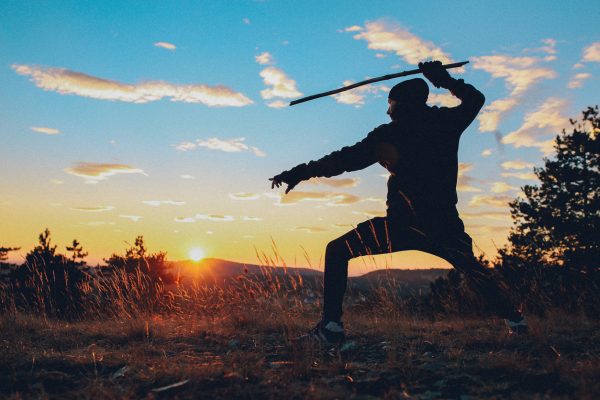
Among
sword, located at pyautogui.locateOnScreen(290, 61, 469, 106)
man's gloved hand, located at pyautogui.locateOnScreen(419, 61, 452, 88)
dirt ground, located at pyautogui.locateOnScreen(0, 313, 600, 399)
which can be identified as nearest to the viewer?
dirt ground, located at pyautogui.locateOnScreen(0, 313, 600, 399)

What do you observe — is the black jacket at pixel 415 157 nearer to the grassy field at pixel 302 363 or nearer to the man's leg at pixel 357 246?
the man's leg at pixel 357 246

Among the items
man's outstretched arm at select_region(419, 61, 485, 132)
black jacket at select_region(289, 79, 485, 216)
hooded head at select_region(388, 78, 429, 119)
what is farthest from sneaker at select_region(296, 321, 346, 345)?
man's outstretched arm at select_region(419, 61, 485, 132)

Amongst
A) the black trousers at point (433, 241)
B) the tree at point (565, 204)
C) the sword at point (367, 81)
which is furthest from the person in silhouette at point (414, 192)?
the tree at point (565, 204)

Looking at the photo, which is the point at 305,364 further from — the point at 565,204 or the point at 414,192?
the point at 565,204

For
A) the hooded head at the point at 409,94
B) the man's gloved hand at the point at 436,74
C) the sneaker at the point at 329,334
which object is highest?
the man's gloved hand at the point at 436,74

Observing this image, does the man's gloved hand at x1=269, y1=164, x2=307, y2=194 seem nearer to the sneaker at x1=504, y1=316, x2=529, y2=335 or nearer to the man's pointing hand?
the man's pointing hand

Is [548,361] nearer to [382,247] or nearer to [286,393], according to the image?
[382,247]

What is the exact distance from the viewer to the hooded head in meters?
4.27

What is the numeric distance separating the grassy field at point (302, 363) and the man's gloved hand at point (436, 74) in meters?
2.39

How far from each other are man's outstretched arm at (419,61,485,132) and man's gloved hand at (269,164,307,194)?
1.45 metres

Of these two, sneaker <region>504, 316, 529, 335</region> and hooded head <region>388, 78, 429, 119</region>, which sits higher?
hooded head <region>388, 78, 429, 119</region>

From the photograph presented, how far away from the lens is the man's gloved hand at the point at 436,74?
4.45 metres

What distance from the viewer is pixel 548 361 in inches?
127

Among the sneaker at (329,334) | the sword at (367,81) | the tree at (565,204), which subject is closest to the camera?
the sneaker at (329,334)
